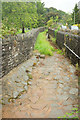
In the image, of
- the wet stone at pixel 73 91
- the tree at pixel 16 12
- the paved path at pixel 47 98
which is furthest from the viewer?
the tree at pixel 16 12

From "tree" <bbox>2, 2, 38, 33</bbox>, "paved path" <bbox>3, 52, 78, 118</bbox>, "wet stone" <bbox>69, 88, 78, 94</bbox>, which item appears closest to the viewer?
"paved path" <bbox>3, 52, 78, 118</bbox>

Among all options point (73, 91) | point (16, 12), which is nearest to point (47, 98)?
point (73, 91)

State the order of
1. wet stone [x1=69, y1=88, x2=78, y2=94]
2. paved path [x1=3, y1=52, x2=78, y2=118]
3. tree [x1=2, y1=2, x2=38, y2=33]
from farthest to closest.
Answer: tree [x1=2, y1=2, x2=38, y2=33]
wet stone [x1=69, y1=88, x2=78, y2=94]
paved path [x1=3, y1=52, x2=78, y2=118]

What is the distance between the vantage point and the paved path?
3443mm

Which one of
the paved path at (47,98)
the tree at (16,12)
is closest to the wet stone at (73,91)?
the paved path at (47,98)

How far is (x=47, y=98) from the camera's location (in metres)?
4.19

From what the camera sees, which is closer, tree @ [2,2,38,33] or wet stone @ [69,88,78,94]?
wet stone @ [69,88,78,94]

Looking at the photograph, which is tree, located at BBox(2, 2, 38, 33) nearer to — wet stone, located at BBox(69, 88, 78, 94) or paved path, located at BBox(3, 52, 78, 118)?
paved path, located at BBox(3, 52, 78, 118)

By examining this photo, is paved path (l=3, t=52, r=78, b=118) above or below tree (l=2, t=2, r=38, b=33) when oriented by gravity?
below

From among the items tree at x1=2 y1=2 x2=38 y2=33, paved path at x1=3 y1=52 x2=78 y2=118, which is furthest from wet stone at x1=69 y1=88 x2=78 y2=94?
tree at x1=2 y1=2 x2=38 y2=33

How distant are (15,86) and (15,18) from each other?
10.9 metres

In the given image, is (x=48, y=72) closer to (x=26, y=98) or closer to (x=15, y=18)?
(x=26, y=98)

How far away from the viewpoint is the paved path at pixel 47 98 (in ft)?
11.3

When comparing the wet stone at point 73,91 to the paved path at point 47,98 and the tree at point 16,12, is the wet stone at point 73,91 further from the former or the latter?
the tree at point 16,12
